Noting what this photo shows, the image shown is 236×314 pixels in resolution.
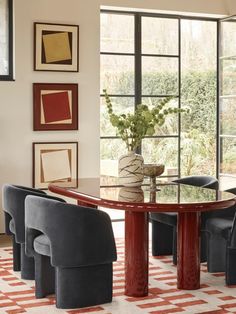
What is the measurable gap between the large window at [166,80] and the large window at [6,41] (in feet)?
3.94

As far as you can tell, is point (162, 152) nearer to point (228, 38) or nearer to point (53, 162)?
point (53, 162)

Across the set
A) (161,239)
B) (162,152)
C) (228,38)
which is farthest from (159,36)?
(161,239)

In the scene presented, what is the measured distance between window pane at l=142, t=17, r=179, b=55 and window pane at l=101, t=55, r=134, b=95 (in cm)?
28

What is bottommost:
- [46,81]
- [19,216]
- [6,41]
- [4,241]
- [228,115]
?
[4,241]

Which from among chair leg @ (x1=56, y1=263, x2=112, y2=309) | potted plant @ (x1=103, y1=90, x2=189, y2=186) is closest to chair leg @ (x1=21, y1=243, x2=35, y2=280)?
chair leg @ (x1=56, y1=263, x2=112, y2=309)

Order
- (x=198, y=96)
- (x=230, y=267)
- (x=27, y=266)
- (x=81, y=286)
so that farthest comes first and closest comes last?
(x=198, y=96), (x=27, y=266), (x=230, y=267), (x=81, y=286)

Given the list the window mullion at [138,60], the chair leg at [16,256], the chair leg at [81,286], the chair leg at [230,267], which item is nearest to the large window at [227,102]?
the window mullion at [138,60]

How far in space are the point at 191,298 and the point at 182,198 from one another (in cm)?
73

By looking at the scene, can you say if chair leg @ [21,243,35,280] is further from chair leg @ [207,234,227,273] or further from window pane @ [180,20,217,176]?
window pane @ [180,20,217,176]

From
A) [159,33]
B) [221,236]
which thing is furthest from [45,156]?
[221,236]

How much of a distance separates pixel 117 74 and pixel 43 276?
3709mm

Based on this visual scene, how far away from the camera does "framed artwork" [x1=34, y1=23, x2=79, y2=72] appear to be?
7340 mm

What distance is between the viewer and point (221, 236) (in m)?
5.36

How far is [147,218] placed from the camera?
502cm
